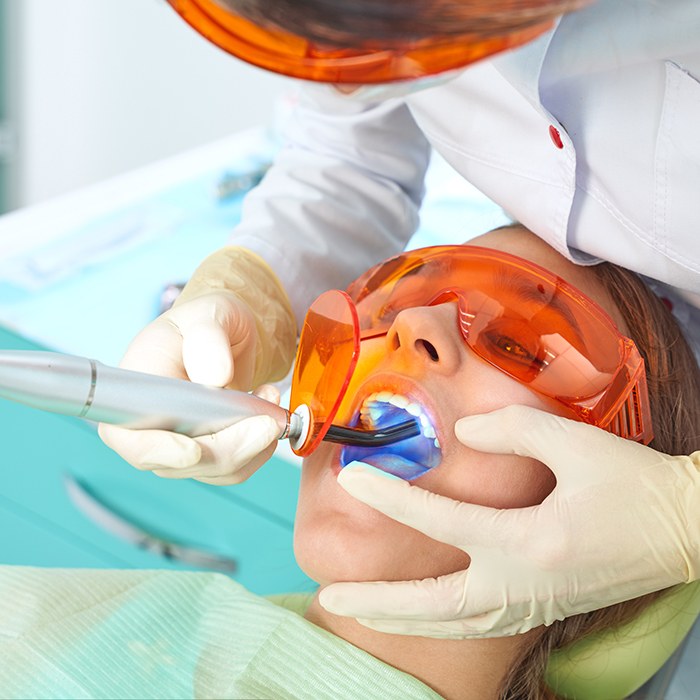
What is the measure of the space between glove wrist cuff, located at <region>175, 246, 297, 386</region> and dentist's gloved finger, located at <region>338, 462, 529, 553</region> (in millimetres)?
332

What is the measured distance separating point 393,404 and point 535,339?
175 mm

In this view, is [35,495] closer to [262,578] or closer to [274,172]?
[262,578]

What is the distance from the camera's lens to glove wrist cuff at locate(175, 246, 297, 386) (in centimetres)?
126

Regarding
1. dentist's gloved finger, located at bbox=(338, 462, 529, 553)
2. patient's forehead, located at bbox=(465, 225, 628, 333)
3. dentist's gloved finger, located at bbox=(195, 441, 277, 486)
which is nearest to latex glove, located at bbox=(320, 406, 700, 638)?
dentist's gloved finger, located at bbox=(338, 462, 529, 553)

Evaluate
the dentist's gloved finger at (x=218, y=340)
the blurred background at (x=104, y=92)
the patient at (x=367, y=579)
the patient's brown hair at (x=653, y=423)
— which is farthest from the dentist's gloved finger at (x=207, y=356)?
the blurred background at (x=104, y=92)

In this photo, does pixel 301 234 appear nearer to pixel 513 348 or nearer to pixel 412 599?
pixel 513 348

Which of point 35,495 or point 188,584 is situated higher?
point 188,584

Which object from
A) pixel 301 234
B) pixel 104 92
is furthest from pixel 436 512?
pixel 104 92

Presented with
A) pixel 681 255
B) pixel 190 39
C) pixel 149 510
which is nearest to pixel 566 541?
pixel 681 255

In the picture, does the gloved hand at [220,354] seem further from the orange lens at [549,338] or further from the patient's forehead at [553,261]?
the patient's forehead at [553,261]

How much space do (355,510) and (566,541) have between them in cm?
23

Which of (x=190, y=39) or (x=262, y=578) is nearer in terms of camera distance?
(x=262, y=578)

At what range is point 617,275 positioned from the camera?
1.18m

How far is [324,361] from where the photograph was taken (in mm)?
996
